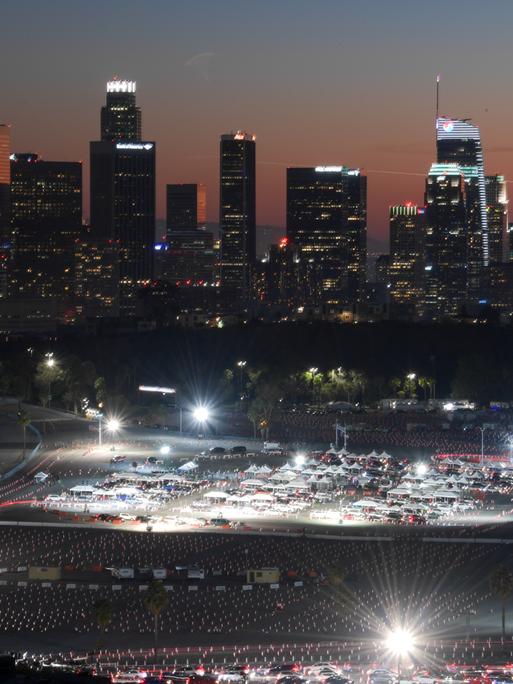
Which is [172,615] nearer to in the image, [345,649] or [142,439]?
[345,649]

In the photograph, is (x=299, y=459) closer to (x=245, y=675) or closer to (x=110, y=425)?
(x=110, y=425)

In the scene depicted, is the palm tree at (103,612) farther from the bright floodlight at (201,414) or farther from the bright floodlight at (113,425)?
the bright floodlight at (201,414)

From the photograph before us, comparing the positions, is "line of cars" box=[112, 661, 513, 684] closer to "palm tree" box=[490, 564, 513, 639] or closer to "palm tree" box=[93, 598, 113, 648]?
"palm tree" box=[93, 598, 113, 648]

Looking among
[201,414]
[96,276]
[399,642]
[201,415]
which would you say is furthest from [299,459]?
[96,276]

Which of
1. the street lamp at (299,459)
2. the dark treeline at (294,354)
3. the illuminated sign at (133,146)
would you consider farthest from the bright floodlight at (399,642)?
the illuminated sign at (133,146)

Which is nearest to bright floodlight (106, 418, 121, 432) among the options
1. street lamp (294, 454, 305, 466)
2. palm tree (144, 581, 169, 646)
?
street lamp (294, 454, 305, 466)

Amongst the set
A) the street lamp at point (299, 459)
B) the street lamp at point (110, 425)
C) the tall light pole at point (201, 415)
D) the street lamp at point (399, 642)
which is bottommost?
the street lamp at point (399, 642)
